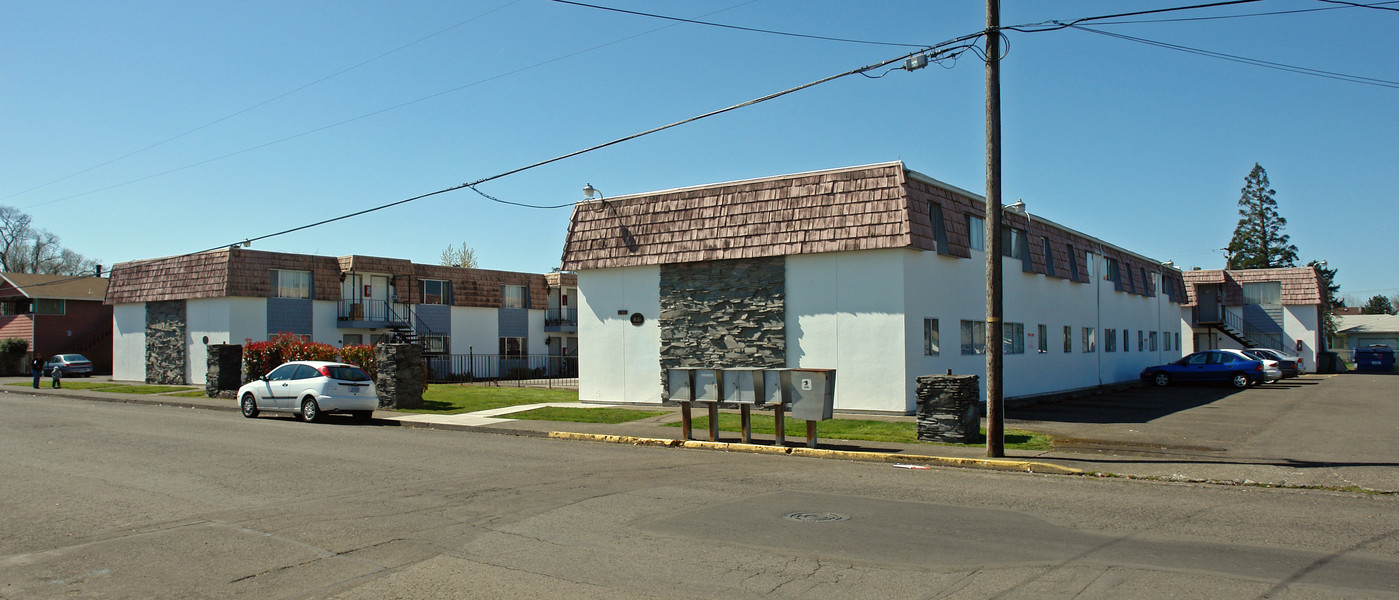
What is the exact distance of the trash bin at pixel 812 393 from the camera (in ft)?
48.4

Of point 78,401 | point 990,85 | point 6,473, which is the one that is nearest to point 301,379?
point 6,473

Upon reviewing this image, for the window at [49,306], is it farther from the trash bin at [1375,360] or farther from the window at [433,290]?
the trash bin at [1375,360]

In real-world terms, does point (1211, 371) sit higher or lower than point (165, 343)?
lower

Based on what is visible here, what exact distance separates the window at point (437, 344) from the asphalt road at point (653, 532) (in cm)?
2969

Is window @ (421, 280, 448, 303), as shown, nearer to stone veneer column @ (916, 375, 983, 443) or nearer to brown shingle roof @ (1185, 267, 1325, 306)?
stone veneer column @ (916, 375, 983, 443)

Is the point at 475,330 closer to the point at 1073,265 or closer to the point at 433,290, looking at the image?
the point at 433,290

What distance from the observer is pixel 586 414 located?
2120cm

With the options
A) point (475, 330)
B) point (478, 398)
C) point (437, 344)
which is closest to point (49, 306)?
point (437, 344)

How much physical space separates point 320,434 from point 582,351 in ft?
27.6

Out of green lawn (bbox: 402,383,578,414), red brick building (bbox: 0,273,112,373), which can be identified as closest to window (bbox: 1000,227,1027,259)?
green lawn (bbox: 402,383,578,414)

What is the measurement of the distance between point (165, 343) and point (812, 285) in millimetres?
32962

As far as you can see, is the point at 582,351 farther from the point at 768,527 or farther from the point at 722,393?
the point at 768,527

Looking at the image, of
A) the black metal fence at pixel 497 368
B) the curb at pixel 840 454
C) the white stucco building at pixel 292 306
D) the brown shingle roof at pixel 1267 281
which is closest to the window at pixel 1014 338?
the curb at pixel 840 454

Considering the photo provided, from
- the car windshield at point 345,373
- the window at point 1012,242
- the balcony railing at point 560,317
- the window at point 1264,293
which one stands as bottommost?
the car windshield at point 345,373
